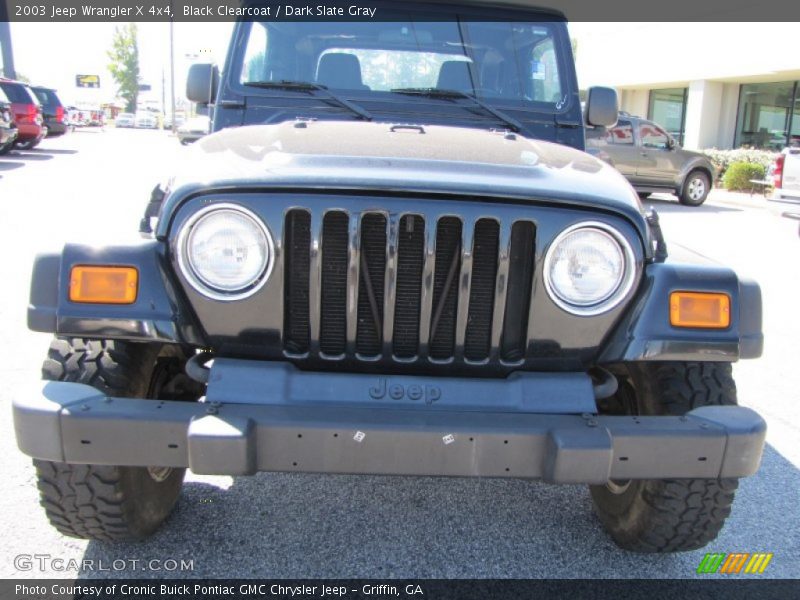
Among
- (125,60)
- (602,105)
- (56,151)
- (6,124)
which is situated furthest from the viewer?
(125,60)

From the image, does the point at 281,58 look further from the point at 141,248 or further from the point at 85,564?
the point at 85,564

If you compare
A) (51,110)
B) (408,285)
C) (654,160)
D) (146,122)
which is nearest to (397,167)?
(408,285)

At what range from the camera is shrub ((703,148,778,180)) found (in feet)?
59.1

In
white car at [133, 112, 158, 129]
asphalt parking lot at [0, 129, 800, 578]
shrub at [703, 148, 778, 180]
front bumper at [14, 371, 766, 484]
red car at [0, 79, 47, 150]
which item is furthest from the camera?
white car at [133, 112, 158, 129]

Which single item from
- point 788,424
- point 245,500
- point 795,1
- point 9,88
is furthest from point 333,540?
point 795,1

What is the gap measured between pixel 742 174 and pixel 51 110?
20.0m

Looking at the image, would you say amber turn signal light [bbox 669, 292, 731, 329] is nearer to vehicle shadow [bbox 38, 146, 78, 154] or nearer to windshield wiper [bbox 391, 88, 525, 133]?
windshield wiper [bbox 391, 88, 525, 133]

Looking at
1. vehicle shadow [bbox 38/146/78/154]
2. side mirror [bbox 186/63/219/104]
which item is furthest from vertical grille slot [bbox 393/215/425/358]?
vehicle shadow [bbox 38/146/78/154]

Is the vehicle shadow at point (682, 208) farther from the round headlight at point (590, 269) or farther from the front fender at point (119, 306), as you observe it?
the front fender at point (119, 306)

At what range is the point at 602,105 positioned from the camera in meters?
3.55

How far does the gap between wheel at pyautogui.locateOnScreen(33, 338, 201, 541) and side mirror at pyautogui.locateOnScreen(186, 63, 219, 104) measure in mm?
1454

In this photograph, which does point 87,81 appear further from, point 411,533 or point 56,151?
point 411,533

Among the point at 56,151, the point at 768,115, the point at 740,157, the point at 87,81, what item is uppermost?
the point at 87,81

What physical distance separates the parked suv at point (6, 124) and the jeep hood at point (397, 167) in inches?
603
